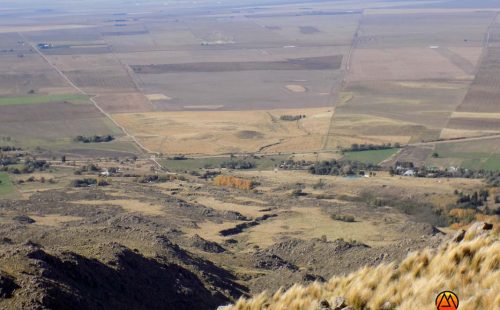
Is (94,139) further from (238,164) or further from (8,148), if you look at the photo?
(238,164)

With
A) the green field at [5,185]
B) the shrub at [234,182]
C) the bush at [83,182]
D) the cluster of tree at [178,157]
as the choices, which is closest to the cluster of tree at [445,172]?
the shrub at [234,182]

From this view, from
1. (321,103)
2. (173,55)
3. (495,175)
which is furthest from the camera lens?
(173,55)

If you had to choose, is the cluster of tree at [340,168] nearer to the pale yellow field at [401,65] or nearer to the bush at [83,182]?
the bush at [83,182]

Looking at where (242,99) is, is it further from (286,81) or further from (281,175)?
(281,175)

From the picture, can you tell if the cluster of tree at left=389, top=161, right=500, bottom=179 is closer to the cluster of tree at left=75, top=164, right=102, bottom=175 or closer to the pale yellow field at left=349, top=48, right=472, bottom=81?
the cluster of tree at left=75, top=164, right=102, bottom=175

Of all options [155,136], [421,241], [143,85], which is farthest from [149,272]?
[143,85]

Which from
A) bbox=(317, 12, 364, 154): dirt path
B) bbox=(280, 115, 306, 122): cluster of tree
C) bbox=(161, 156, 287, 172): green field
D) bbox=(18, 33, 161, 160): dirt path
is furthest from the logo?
bbox=(280, 115, 306, 122): cluster of tree

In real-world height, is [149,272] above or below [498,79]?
below
